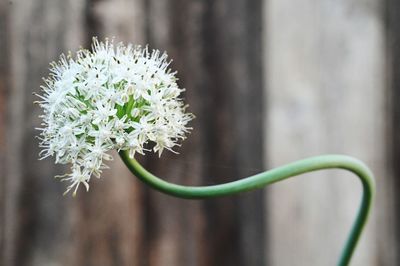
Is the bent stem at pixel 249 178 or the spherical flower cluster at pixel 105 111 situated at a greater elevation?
the spherical flower cluster at pixel 105 111

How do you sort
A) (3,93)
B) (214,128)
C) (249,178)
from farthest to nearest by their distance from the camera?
(214,128), (3,93), (249,178)

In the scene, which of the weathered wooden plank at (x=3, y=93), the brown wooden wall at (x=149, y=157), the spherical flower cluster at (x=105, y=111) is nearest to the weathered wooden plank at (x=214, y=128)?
the brown wooden wall at (x=149, y=157)

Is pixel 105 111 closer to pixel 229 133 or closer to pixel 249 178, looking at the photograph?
pixel 249 178

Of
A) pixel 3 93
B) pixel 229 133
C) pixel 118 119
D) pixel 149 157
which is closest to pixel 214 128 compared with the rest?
pixel 229 133

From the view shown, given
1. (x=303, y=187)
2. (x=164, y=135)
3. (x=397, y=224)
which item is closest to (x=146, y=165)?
(x=303, y=187)

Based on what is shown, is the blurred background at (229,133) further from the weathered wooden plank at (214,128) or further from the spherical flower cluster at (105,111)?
the spherical flower cluster at (105,111)

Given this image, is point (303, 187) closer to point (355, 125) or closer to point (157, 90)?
point (355, 125)
